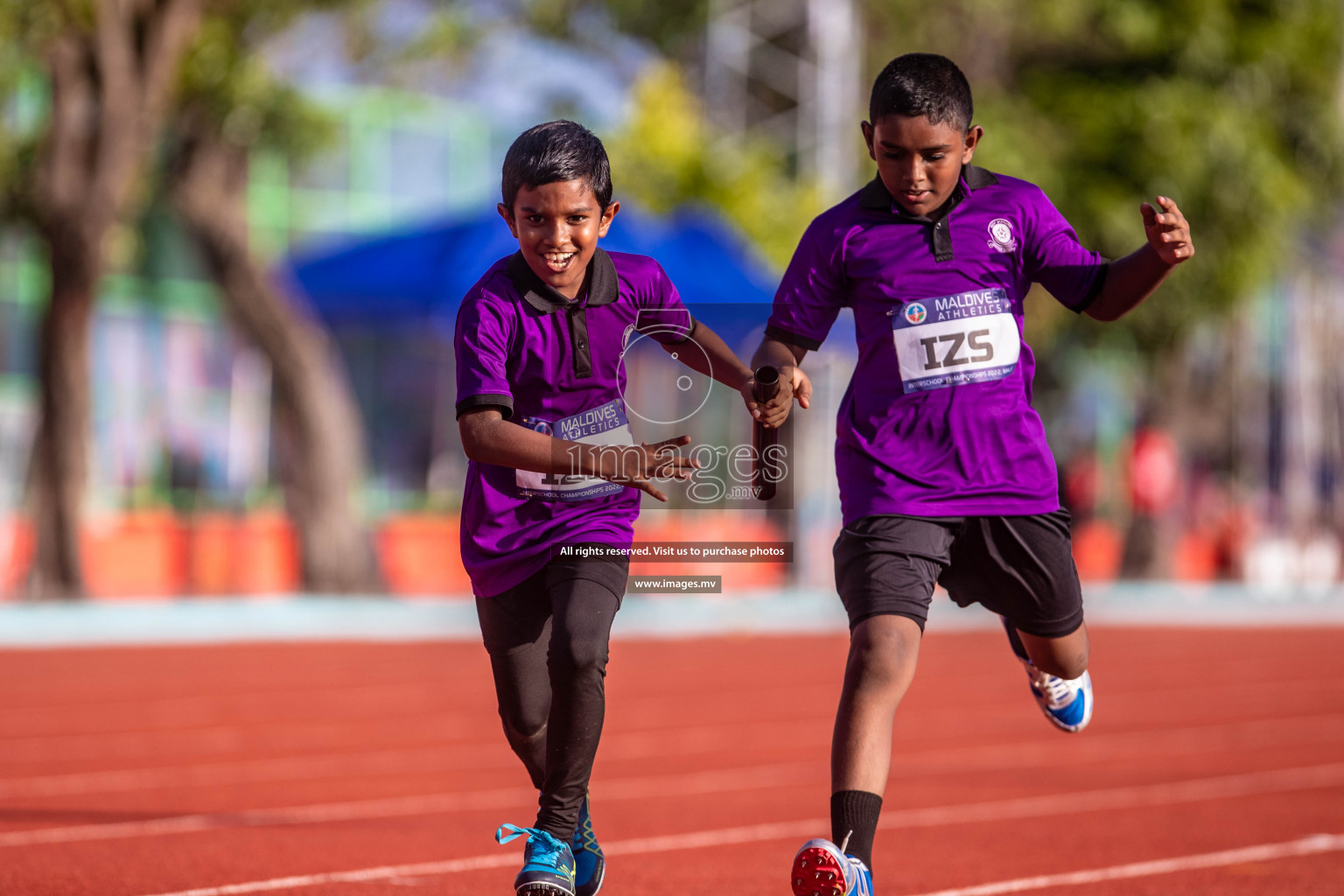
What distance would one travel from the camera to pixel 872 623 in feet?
13.0

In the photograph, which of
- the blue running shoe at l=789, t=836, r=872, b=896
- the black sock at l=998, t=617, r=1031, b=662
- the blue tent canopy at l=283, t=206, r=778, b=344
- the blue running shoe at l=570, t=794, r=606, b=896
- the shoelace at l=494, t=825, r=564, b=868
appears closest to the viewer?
the blue running shoe at l=789, t=836, r=872, b=896

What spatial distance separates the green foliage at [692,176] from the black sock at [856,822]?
1652cm

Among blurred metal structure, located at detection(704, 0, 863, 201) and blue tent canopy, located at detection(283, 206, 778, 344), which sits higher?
blurred metal structure, located at detection(704, 0, 863, 201)

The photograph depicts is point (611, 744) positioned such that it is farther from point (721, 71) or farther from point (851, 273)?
point (721, 71)

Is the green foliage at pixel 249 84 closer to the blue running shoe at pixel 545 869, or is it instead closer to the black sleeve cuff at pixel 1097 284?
the black sleeve cuff at pixel 1097 284

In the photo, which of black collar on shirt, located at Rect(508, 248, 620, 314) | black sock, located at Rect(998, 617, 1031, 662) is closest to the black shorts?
black sock, located at Rect(998, 617, 1031, 662)

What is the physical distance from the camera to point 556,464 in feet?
12.4

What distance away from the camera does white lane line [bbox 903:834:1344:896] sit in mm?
5156

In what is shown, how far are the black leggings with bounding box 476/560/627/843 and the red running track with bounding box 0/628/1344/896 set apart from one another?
106 centimetres

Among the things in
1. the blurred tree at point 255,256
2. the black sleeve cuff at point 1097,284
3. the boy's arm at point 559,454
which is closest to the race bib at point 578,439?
the boy's arm at point 559,454

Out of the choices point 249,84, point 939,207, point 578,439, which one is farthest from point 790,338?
point 249,84

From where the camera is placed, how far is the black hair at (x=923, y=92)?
12.9ft

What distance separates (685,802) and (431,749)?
6.45 feet

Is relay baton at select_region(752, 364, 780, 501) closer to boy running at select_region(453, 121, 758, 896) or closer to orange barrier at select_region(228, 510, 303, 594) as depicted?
boy running at select_region(453, 121, 758, 896)
